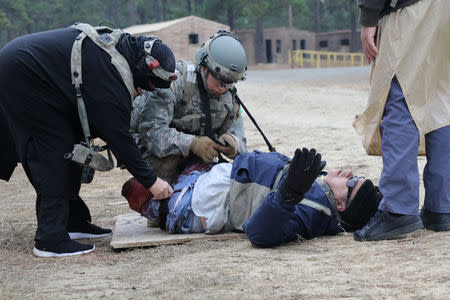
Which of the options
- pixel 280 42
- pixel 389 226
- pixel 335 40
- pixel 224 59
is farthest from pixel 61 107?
pixel 335 40

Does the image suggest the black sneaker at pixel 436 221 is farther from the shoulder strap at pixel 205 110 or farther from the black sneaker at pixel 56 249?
the black sneaker at pixel 56 249

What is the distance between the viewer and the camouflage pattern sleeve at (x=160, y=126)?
4.43 metres

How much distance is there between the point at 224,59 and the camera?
4.35 metres

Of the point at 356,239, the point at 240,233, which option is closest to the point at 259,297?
the point at 356,239

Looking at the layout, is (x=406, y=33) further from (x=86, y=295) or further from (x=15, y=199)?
(x=15, y=199)

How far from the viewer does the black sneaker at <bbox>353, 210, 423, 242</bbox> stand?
332 cm

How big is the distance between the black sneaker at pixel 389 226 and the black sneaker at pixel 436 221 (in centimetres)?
22

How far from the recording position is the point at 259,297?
2.54 metres

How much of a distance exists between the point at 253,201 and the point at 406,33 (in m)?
1.35

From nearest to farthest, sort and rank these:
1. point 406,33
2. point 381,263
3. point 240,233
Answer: point 381,263
point 406,33
point 240,233

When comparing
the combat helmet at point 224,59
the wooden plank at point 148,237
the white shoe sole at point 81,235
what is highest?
the combat helmet at point 224,59

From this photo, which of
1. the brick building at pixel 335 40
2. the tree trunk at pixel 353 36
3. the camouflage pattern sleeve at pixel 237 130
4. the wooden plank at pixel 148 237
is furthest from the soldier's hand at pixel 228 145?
the brick building at pixel 335 40

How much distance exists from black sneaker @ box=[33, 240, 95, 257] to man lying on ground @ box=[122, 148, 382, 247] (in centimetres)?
52

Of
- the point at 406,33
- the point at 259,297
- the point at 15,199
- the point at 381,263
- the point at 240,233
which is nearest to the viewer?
the point at 259,297
